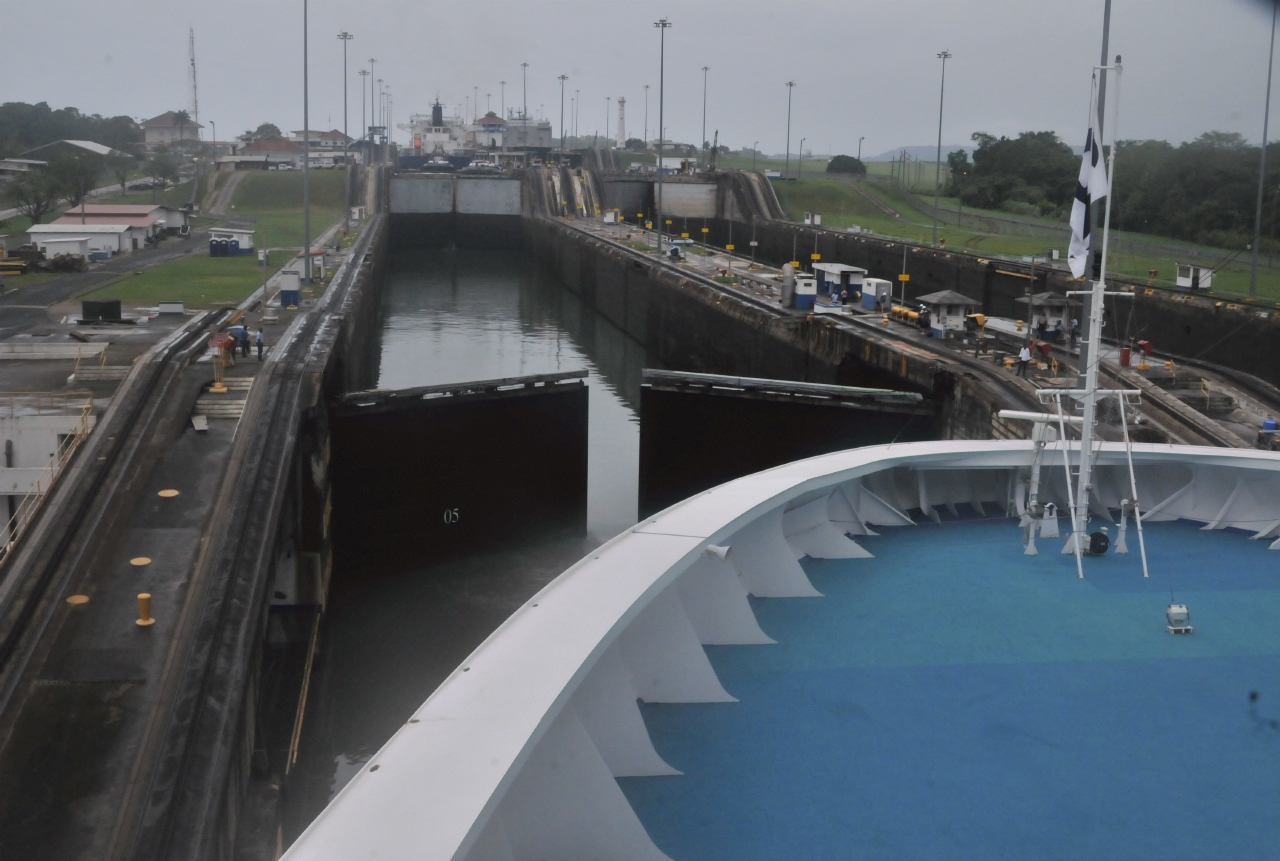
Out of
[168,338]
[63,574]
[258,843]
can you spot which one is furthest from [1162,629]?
[168,338]

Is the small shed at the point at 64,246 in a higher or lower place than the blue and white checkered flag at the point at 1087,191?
lower

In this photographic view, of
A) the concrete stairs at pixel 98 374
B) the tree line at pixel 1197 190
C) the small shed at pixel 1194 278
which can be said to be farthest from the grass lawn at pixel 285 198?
the small shed at pixel 1194 278

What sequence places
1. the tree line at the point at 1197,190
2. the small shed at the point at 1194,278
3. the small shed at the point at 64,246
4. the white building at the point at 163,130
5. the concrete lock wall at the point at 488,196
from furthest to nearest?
the white building at the point at 163,130 → the concrete lock wall at the point at 488,196 → the small shed at the point at 64,246 → the tree line at the point at 1197,190 → the small shed at the point at 1194,278

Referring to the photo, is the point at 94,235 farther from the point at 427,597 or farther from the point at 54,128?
the point at 54,128

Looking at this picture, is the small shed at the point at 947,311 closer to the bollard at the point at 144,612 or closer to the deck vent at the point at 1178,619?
the bollard at the point at 144,612

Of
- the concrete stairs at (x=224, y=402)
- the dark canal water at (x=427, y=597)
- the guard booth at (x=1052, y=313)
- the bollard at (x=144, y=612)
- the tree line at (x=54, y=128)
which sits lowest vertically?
the dark canal water at (x=427, y=597)

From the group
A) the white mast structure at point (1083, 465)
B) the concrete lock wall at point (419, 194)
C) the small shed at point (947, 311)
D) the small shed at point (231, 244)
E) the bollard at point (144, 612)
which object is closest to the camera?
the white mast structure at point (1083, 465)

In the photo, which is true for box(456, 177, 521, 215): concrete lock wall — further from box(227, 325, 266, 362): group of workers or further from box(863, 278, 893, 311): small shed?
box(227, 325, 266, 362): group of workers

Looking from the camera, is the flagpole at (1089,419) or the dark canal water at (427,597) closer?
the flagpole at (1089,419)

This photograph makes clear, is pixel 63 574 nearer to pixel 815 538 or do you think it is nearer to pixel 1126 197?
pixel 815 538
